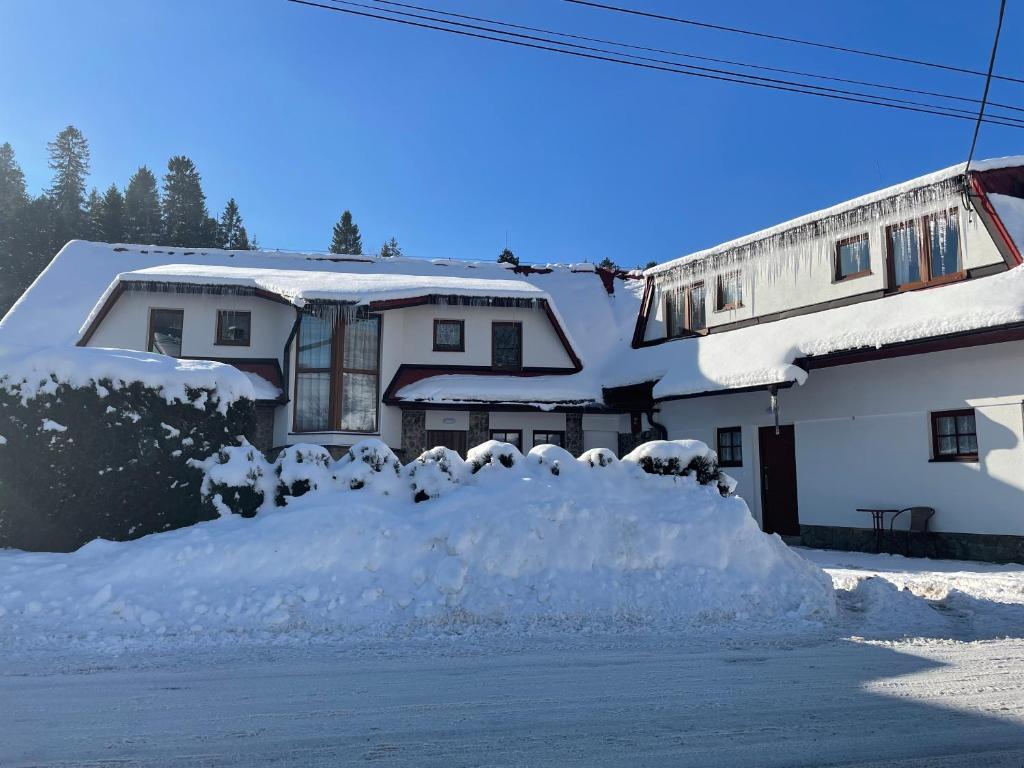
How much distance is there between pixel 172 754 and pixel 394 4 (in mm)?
10014

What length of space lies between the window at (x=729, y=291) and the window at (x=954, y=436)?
202 inches

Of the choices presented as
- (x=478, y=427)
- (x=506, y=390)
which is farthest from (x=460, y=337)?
(x=478, y=427)

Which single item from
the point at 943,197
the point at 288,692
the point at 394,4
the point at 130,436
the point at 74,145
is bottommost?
the point at 288,692

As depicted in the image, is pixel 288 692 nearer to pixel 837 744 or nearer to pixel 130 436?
pixel 837 744

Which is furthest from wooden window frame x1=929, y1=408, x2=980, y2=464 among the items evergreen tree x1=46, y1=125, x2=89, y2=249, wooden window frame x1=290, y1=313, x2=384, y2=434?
evergreen tree x1=46, y1=125, x2=89, y2=249

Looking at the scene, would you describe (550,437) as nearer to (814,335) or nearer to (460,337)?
(460,337)

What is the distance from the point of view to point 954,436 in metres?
12.1

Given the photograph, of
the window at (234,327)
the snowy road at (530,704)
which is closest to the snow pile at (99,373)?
the snowy road at (530,704)

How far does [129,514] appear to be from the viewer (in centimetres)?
738

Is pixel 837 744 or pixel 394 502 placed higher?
pixel 394 502

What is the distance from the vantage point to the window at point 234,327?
18.1 meters

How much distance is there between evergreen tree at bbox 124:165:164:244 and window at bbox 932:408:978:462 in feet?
155

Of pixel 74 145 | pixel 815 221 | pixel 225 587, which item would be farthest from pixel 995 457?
pixel 74 145

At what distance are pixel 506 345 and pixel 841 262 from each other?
8264 mm
